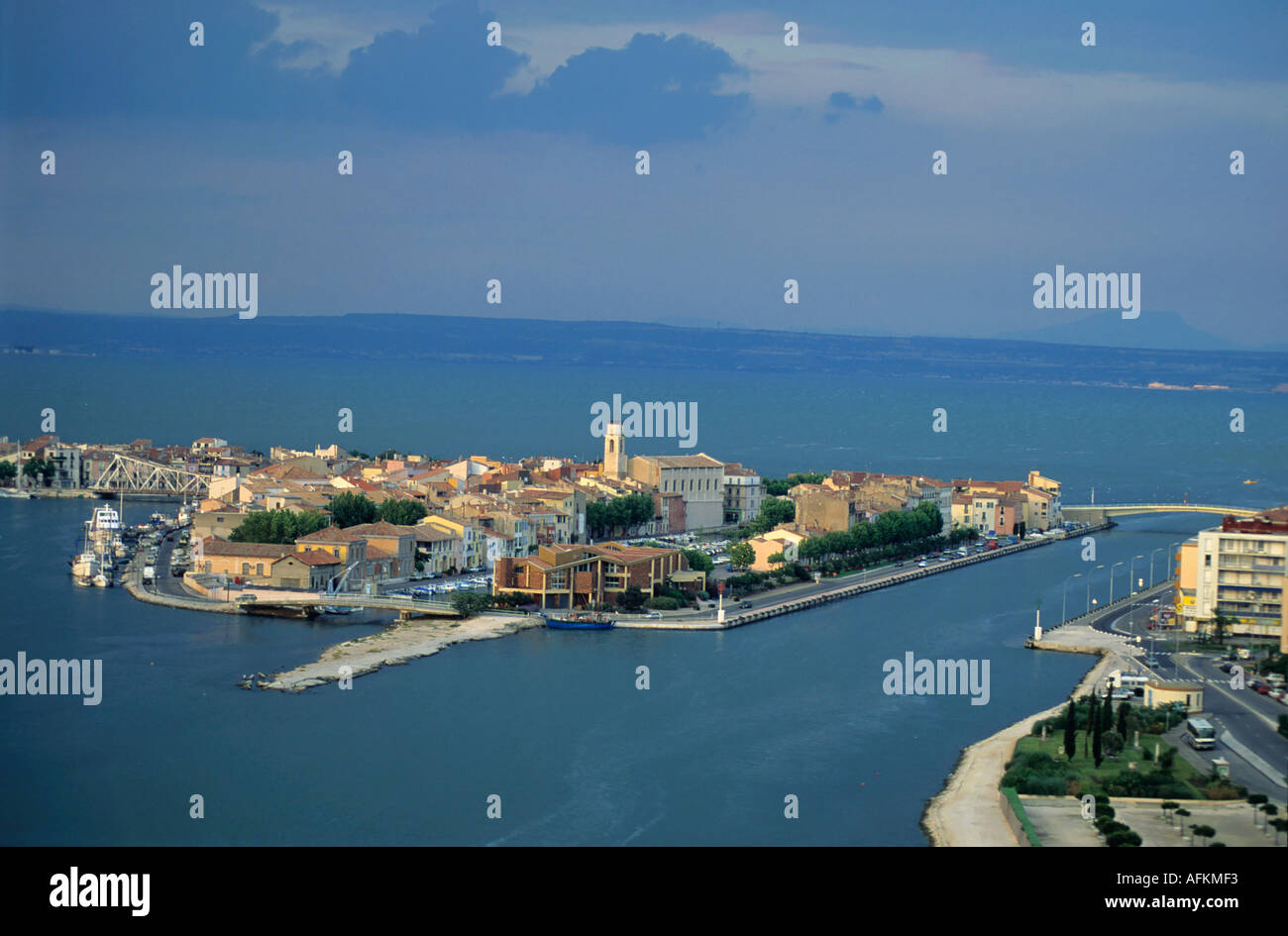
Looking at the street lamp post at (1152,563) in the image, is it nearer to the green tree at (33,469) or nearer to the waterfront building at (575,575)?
the waterfront building at (575,575)

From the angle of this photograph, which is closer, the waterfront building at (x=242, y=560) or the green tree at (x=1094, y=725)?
the green tree at (x=1094, y=725)

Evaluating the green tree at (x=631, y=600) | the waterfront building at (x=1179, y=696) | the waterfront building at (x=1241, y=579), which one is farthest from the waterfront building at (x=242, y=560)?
the waterfront building at (x=1179, y=696)

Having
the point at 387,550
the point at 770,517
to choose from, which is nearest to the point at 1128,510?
the point at 770,517

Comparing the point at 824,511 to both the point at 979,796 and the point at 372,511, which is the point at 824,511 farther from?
the point at 979,796

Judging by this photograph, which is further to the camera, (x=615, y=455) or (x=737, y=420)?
(x=737, y=420)

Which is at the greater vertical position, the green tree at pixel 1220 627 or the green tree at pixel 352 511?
the green tree at pixel 352 511
